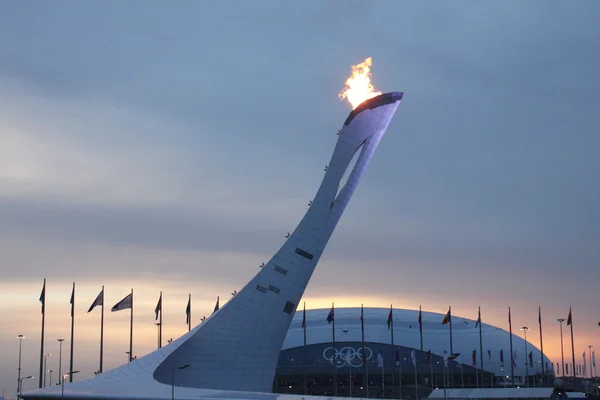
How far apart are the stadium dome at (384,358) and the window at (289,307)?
63.4m

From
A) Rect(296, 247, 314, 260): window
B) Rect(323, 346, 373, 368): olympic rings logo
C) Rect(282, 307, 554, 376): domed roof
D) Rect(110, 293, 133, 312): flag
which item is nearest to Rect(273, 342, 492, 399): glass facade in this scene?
Rect(323, 346, 373, 368): olympic rings logo

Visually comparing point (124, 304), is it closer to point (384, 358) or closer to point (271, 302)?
point (271, 302)

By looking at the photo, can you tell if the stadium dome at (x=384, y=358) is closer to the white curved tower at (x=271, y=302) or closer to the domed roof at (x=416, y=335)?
the domed roof at (x=416, y=335)

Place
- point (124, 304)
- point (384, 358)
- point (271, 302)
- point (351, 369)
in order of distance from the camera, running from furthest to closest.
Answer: point (384, 358)
point (351, 369)
point (124, 304)
point (271, 302)

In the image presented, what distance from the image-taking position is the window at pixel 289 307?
68000 mm

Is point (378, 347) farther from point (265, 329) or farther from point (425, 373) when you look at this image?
point (265, 329)

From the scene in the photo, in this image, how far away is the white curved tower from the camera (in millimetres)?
66000

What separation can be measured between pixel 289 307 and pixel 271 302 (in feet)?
5.06

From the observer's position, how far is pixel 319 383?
136 m

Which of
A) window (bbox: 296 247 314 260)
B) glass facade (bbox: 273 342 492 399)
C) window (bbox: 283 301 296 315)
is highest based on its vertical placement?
window (bbox: 296 247 314 260)

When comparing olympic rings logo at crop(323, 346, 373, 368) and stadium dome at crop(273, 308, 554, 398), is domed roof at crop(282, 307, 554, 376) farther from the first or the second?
olympic rings logo at crop(323, 346, 373, 368)

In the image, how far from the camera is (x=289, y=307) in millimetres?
68188

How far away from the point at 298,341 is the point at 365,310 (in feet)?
57.4

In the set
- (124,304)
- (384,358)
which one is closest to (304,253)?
(124,304)
